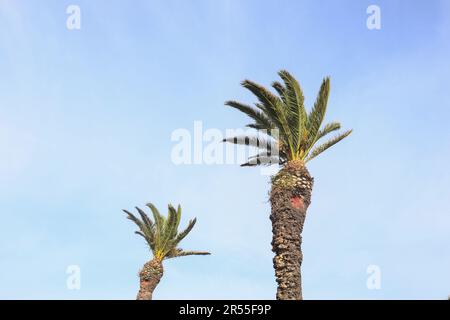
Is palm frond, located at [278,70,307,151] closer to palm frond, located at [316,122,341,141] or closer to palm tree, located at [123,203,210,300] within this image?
palm frond, located at [316,122,341,141]

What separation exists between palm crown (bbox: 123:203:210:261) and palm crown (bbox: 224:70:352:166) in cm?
1294

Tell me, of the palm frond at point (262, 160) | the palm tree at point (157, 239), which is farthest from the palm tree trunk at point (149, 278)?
the palm frond at point (262, 160)

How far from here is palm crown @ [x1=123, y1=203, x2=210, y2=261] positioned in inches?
1097

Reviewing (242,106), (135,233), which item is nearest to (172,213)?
(135,233)

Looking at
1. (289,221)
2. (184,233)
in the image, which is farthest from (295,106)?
(184,233)

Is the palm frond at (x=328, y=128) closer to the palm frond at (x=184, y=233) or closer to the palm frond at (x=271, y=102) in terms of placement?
the palm frond at (x=271, y=102)

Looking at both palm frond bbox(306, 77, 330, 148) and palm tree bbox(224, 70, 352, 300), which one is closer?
palm tree bbox(224, 70, 352, 300)

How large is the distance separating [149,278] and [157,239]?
8.51 ft

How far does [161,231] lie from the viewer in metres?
28.2

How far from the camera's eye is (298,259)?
45.7 ft

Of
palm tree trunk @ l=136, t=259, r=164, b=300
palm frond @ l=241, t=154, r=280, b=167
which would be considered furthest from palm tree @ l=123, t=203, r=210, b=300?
palm frond @ l=241, t=154, r=280, b=167

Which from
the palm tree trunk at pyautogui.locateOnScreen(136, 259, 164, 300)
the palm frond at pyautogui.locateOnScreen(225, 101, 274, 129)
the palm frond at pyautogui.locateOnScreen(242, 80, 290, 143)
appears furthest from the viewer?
the palm tree trunk at pyautogui.locateOnScreen(136, 259, 164, 300)
